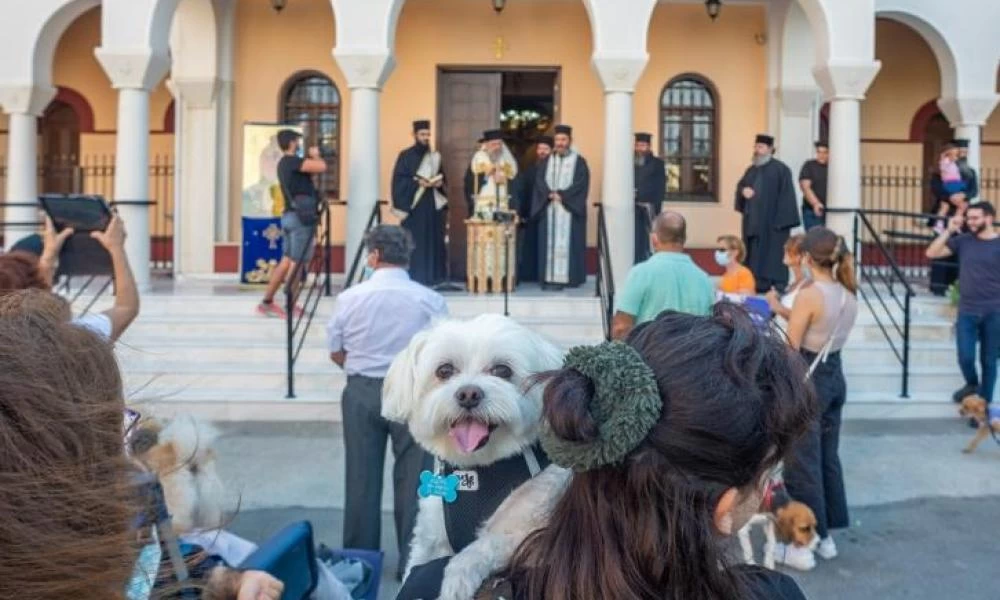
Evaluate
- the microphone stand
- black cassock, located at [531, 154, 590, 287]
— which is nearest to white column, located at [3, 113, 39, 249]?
the microphone stand

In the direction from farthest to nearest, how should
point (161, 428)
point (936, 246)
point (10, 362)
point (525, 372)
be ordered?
1. point (936, 246)
2. point (161, 428)
3. point (525, 372)
4. point (10, 362)

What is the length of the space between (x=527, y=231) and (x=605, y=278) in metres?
2.96

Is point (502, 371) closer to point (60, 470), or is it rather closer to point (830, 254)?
point (60, 470)

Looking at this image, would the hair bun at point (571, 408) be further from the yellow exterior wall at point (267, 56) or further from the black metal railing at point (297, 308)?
the yellow exterior wall at point (267, 56)

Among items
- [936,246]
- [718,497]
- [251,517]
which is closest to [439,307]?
[251,517]

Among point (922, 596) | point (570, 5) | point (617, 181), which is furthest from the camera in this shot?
point (570, 5)

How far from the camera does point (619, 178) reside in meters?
11.9

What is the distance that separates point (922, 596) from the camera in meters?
5.19

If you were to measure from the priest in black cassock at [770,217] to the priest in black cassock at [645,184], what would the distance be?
49.3 inches

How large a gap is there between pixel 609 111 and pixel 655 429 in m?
10.8

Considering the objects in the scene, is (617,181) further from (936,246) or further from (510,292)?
(936,246)

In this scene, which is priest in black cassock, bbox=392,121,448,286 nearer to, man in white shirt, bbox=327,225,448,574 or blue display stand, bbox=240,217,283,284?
blue display stand, bbox=240,217,283,284

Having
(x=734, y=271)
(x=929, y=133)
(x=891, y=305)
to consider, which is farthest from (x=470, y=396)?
(x=929, y=133)

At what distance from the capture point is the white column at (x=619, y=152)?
11.8m
